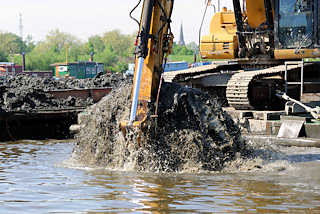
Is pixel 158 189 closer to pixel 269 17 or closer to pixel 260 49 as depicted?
pixel 269 17

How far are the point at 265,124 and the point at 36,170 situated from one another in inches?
211

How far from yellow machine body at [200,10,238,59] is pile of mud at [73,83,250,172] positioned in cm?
479

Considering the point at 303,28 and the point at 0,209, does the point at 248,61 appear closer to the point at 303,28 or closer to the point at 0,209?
the point at 303,28

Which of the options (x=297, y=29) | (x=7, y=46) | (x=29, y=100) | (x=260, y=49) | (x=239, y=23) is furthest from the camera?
(x=7, y=46)

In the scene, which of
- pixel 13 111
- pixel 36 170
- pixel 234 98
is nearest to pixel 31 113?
pixel 13 111

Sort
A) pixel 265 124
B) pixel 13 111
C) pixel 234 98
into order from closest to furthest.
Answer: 1. pixel 265 124
2. pixel 234 98
3. pixel 13 111

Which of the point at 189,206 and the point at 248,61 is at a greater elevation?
the point at 248,61

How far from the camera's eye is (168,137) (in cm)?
940

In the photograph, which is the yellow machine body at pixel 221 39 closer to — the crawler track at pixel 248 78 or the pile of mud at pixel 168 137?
the crawler track at pixel 248 78

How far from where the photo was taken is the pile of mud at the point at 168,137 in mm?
9250

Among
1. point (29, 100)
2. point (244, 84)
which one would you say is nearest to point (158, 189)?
point (244, 84)

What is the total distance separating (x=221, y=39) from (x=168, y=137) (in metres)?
5.75

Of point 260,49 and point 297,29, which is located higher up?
point 297,29

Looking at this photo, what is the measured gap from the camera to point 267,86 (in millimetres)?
13922
